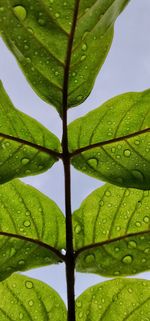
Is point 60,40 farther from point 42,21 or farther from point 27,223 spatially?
point 27,223

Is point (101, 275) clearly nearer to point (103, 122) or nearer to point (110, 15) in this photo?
point (103, 122)

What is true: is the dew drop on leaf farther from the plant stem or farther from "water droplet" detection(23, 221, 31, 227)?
the plant stem

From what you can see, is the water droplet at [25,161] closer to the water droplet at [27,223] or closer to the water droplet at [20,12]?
the water droplet at [27,223]

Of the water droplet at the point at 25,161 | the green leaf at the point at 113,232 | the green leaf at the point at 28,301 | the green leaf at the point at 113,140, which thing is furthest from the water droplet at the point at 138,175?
the green leaf at the point at 28,301

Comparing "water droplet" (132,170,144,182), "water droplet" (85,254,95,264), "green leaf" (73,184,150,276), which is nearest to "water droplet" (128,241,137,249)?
"green leaf" (73,184,150,276)

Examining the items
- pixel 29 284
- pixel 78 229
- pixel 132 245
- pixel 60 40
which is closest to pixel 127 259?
pixel 132 245

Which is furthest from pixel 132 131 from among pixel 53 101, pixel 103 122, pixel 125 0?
pixel 125 0
